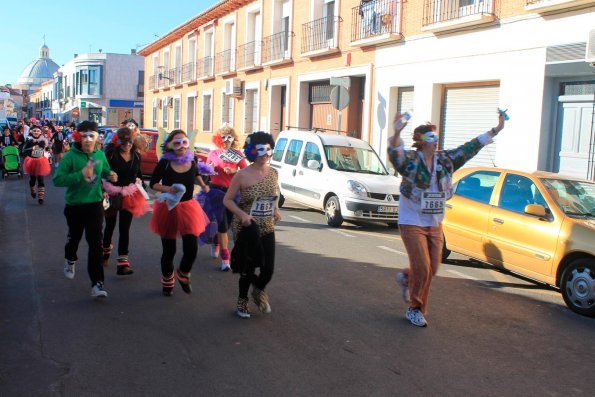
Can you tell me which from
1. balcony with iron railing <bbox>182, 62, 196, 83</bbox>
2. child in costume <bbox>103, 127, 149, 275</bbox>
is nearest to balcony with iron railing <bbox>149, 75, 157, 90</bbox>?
balcony with iron railing <bbox>182, 62, 196, 83</bbox>

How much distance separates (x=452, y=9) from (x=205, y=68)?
19473 mm

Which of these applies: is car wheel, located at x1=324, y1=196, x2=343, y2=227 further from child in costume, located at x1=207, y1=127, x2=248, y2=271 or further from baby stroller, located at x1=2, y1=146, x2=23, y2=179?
baby stroller, located at x1=2, y1=146, x2=23, y2=179

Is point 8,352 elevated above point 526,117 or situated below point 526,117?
below

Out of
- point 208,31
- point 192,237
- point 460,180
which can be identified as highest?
point 208,31

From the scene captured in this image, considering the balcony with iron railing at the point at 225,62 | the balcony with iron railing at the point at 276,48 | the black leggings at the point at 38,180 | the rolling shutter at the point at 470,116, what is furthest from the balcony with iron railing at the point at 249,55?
the black leggings at the point at 38,180

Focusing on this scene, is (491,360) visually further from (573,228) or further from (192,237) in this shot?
(192,237)

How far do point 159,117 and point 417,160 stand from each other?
40.2 metres

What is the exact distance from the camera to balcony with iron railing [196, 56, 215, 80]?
3244 centimetres

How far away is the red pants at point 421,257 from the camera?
5.79m

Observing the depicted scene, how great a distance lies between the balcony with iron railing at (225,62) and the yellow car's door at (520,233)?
22.7 metres

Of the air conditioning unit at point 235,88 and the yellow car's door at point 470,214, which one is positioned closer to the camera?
the yellow car's door at point 470,214

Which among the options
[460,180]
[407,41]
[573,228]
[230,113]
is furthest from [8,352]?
[230,113]

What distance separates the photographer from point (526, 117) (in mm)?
14062

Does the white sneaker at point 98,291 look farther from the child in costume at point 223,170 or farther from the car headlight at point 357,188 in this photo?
the car headlight at point 357,188
